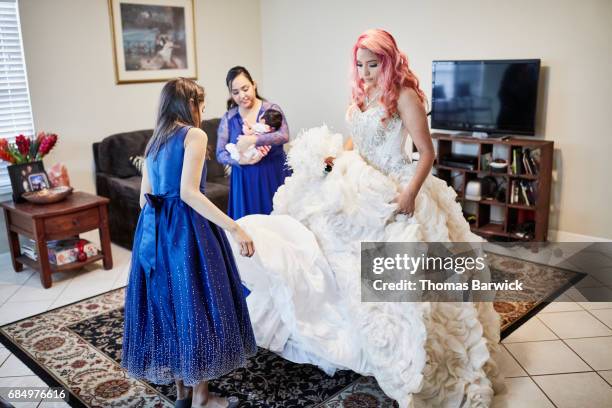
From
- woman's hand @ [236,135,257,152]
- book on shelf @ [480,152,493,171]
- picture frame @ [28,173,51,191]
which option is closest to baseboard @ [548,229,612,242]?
book on shelf @ [480,152,493,171]

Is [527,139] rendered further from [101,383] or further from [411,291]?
[101,383]

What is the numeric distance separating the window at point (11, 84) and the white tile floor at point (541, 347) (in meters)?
1.18

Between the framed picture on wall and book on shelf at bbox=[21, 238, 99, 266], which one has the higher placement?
the framed picture on wall

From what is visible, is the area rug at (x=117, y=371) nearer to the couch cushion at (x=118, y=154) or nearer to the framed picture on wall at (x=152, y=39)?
the couch cushion at (x=118, y=154)

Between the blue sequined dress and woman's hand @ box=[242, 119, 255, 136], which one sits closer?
the blue sequined dress

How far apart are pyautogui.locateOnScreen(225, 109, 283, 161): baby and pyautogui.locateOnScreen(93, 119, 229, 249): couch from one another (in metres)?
1.28

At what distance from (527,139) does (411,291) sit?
259 cm

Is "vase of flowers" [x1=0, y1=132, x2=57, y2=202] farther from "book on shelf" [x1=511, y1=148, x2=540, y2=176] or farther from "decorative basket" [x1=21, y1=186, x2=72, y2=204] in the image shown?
"book on shelf" [x1=511, y1=148, x2=540, y2=176]

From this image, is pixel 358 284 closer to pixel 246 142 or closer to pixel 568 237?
pixel 246 142

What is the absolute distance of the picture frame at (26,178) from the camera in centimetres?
416

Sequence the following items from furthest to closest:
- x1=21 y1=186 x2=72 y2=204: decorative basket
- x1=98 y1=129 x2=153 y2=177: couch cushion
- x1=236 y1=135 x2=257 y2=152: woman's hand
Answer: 1. x1=98 y1=129 x2=153 y2=177: couch cushion
2. x1=21 y1=186 x2=72 y2=204: decorative basket
3. x1=236 y1=135 x2=257 y2=152: woman's hand

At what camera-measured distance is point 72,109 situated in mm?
4875

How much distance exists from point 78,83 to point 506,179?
11.9 feet

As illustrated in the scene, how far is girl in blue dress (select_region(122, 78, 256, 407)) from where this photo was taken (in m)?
2.22
